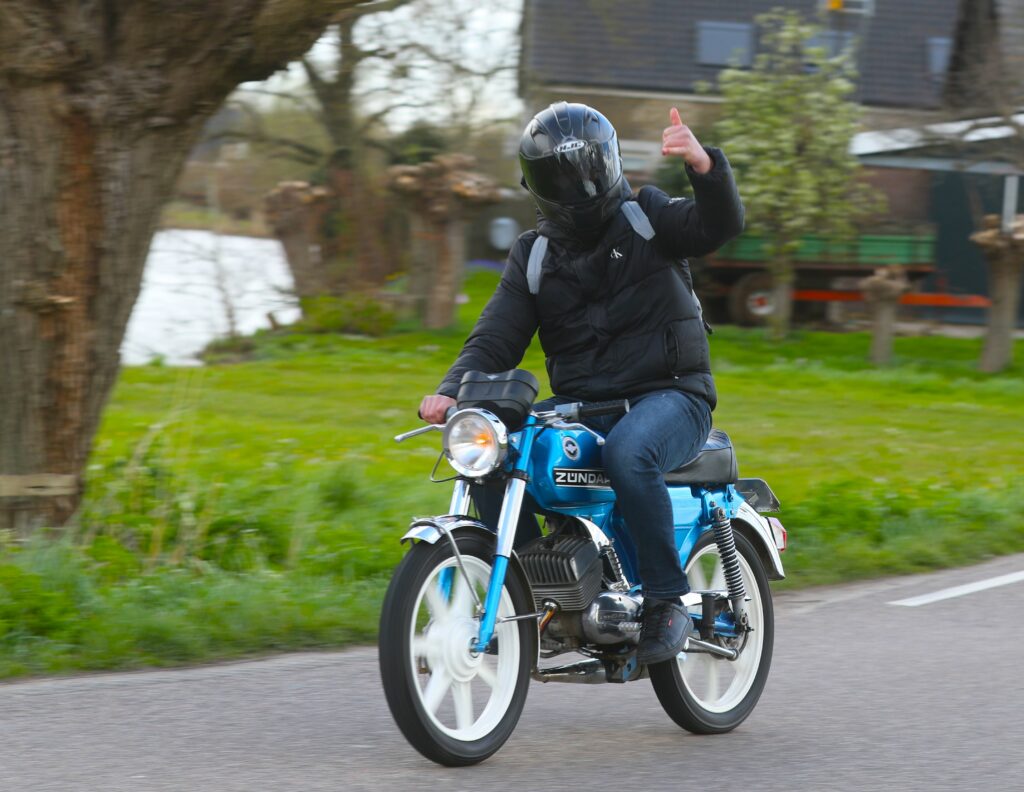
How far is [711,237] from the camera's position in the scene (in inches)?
179

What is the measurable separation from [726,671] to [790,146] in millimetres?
19010

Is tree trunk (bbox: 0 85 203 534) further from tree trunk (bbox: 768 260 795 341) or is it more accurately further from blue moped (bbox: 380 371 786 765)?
tree trunk (bbox: 768 260 795 341)

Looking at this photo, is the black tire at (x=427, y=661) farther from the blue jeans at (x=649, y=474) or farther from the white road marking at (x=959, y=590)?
the white road marking at (x=959, y=590)

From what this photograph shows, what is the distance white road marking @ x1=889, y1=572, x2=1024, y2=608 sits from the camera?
23.8 feet

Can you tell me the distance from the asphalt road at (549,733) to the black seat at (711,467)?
2.72 feet

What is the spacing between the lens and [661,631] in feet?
15.0

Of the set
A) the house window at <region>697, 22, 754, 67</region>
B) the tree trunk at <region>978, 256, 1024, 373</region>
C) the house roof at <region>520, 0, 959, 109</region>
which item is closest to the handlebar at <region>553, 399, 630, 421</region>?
the tree trunk at <region>978, 256, 1024, 373</region>

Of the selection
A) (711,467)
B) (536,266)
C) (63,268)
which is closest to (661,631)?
(711,467)

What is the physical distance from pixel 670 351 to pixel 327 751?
159cm

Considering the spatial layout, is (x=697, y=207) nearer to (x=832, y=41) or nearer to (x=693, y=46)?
(x=832, y=41)

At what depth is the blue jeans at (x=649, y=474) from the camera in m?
4.44

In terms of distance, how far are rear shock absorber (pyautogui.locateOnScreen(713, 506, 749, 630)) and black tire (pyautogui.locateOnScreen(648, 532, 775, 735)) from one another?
52mm

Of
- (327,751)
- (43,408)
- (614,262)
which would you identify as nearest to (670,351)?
(614,262)

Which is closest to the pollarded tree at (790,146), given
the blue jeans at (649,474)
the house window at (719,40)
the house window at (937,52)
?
the house window at (719,40)
